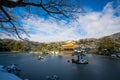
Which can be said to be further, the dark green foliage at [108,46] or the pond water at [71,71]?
the dark green foliage at [108,46]

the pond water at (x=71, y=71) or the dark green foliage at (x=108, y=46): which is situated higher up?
the dark green foliage at (x=108, y=46)

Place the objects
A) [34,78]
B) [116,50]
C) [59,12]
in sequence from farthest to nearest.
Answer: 1. [116,50]
2. [34,78]
3. [59,12]

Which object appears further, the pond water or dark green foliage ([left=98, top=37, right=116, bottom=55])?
dark green foliage ([left=98, top=37, right=116, bottom=55])

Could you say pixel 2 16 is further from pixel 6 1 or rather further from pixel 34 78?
pixel 34 78

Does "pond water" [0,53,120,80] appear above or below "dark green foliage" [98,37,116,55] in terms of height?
below

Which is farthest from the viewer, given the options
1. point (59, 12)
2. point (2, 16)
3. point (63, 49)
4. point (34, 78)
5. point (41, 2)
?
point (63, 49)

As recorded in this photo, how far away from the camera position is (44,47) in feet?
332

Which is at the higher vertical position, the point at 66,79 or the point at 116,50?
the point at 116,50

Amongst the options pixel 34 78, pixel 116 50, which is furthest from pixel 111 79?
pixel 116 50

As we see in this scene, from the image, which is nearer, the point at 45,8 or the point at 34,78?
the point at 45,8

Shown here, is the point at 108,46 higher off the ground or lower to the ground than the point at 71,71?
higher

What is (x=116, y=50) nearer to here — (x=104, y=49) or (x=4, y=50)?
(x=104, y=49)

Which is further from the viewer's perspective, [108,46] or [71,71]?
[108,46]

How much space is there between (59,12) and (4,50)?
98.4m
